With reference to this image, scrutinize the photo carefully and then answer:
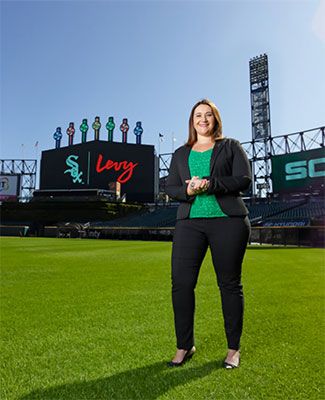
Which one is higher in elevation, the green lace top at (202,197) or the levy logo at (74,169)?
the levy logo at (74,169)

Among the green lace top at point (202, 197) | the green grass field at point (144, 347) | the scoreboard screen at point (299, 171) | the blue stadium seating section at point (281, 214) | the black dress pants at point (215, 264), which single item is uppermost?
the scoreboard screen at point (299, 171)

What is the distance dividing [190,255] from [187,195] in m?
0.45

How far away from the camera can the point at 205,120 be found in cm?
262

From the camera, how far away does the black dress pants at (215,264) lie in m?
2.35

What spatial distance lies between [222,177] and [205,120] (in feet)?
1.74

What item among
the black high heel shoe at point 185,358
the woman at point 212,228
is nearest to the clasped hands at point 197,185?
the woman at point 212,228

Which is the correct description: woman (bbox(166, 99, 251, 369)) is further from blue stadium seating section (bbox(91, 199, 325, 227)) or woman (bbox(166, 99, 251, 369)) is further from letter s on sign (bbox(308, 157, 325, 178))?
letter s on sign (bbox(308, 157, 325, 178))

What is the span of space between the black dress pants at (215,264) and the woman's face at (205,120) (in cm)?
72

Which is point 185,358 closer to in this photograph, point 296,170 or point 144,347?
point 144,347

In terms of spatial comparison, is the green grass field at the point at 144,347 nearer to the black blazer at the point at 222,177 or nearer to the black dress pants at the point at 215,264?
the black dress pants at the point at 215,264

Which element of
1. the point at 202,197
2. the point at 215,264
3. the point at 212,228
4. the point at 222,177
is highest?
the point at 222,177

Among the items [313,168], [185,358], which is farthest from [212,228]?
[313,168]

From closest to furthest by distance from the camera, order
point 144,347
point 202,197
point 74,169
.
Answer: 1. point 202,197
2. point 144,347
3. point 74,169

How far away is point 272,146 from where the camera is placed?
4347cm
